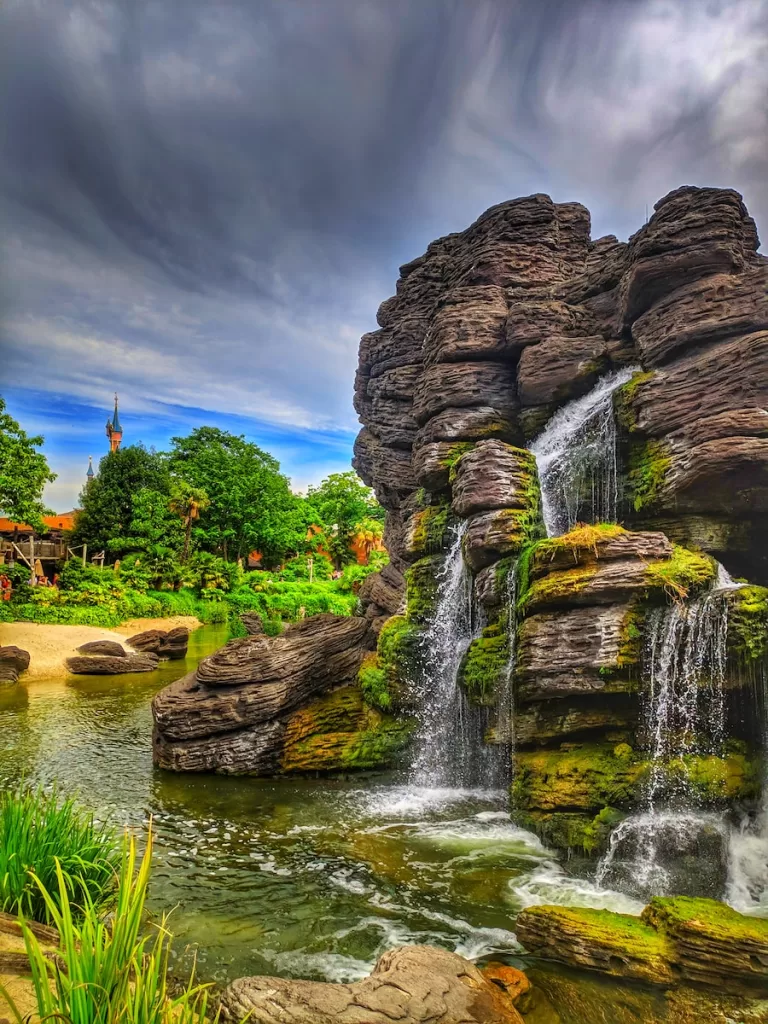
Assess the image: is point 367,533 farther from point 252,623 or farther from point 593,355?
point 593,355

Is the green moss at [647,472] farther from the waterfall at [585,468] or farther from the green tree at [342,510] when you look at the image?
the green tree at [342,510]

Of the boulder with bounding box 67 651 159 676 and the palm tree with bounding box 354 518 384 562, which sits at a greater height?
the palm tree with bounding box 354 518 384 562

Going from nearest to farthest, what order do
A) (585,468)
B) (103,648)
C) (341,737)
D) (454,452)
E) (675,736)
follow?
(675,736)
(341,737)
(585,468)
(454,452)
(103,648)

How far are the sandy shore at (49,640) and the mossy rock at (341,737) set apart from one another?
1655cm

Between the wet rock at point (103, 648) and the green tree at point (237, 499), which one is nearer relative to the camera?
the wet rock at point (103, 648)

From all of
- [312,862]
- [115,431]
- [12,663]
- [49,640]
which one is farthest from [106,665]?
[115,431]

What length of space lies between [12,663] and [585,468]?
78.3 feet

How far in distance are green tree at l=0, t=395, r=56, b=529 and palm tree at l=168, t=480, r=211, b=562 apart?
17421 mm

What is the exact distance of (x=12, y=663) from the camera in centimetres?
2594

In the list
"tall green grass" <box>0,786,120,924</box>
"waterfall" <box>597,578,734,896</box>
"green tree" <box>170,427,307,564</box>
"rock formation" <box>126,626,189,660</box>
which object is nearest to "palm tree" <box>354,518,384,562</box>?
"green tree" <box>170,427,307,564</box>

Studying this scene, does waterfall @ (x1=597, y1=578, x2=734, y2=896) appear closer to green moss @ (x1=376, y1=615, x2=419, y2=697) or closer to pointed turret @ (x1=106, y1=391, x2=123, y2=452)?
green moss @ (x1=376, y1=615, x2=419, y2=697)

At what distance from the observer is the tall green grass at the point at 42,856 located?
6203mm

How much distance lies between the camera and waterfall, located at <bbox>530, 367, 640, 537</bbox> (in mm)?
16266

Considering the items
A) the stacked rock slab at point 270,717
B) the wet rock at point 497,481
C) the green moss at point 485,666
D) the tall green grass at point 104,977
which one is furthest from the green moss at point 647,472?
the tall green grass at point 104,977
